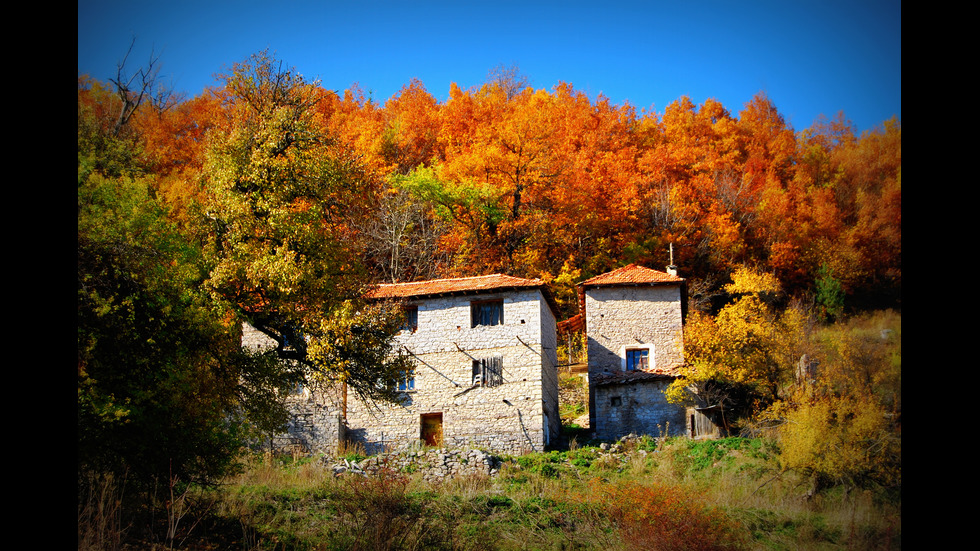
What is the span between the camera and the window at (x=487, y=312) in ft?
82.7

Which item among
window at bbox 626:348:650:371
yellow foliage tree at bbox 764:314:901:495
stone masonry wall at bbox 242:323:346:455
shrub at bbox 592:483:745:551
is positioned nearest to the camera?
shrub at bbox 592:483:745:551

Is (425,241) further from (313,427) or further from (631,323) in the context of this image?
(313,427)

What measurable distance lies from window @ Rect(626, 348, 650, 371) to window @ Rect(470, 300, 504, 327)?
6017 millimetres

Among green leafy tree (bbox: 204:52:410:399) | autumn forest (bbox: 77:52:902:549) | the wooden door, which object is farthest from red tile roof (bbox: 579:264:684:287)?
green leafy tree (bbox: 204:52:410:399)

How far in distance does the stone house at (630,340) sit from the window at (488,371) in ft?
13.0

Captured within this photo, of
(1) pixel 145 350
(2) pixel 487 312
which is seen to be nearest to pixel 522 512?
(1) pixel 145 350

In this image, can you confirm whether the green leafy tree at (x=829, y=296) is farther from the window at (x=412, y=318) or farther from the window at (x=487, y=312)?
the window at (x=412, y=318)

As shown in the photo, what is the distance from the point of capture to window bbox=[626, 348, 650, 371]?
2723cm

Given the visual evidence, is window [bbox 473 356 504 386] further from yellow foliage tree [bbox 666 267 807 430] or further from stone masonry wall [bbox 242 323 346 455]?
yellow foliage tree [bbox 666 267 807 430]

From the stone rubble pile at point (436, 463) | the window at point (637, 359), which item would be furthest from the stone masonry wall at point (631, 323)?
the stone rubble pile at point (436, 463)

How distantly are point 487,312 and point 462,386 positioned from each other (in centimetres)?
294
